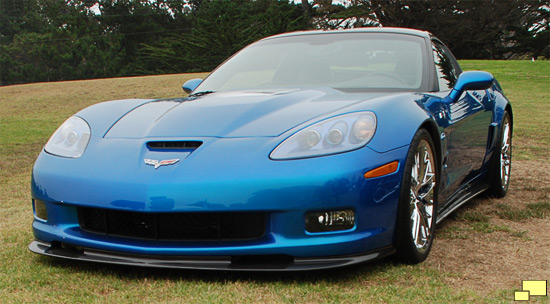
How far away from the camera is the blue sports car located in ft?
9.28

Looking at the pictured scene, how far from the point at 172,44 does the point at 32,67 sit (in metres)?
12.8

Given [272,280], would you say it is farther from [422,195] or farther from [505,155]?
[505,155]

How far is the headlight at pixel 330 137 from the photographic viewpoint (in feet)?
9.55

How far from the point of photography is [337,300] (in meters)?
2.72

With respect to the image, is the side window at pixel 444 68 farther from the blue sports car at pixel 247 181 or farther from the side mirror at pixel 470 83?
the blue sports car at pixel 247 181

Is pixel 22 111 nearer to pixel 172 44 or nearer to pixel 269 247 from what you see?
pixel 269 247

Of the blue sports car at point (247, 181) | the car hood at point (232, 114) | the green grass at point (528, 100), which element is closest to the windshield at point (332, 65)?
the blue sports car at point (247, 181)

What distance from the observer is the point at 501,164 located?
5184mm

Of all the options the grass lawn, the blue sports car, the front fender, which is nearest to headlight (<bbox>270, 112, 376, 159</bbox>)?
the blue sports car

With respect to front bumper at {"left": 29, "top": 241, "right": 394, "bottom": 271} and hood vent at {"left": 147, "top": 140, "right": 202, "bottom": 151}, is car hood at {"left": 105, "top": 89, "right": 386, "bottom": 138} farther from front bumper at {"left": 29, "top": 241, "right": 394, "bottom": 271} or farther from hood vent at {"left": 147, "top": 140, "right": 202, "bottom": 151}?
front bumper at {"left": 29, "top": 241, "right": 394, "bottom": 271}

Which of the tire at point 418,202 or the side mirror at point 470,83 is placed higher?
the side mirror at point 470,83

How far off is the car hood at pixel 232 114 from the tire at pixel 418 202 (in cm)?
39

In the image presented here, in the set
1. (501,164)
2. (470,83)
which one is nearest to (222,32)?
(501,164)

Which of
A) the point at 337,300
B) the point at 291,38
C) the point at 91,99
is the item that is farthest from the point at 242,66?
the point at 91,99
